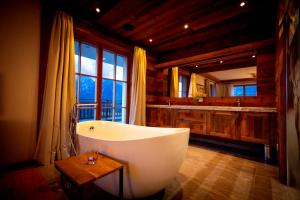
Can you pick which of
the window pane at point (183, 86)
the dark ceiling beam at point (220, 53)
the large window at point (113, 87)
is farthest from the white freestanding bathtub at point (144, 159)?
the window pane at point (183, 86)

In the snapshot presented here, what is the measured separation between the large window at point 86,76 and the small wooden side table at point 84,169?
1.50 m

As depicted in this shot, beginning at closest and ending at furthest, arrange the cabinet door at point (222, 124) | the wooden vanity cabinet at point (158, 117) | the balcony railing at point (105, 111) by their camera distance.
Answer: the cabinet door at point (222, 124), the balcony railing at point (105, 111), the wooden vanity cabinet at point (158, 117)

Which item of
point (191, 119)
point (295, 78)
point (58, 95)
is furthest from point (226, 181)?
point (58, 95)

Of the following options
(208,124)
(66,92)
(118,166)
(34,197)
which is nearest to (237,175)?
(208,124)

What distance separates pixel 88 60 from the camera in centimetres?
278

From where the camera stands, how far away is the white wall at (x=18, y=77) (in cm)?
175

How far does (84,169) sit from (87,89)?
2040mm

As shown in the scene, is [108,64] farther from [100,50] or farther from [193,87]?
[193,87]

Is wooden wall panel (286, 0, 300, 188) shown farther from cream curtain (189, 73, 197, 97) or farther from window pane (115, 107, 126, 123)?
window pane (115, 107, 126, 123)

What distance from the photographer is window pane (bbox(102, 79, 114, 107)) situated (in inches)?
115

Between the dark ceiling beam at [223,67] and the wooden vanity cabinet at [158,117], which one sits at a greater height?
the dark ceiling beam at [223,67]

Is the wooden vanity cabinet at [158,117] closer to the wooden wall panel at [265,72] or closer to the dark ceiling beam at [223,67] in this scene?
the dark ceiling beam at [223,67]

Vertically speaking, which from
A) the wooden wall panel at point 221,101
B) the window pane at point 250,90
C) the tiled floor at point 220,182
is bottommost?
the tiled floor at point 220,182

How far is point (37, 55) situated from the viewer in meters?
2.00
